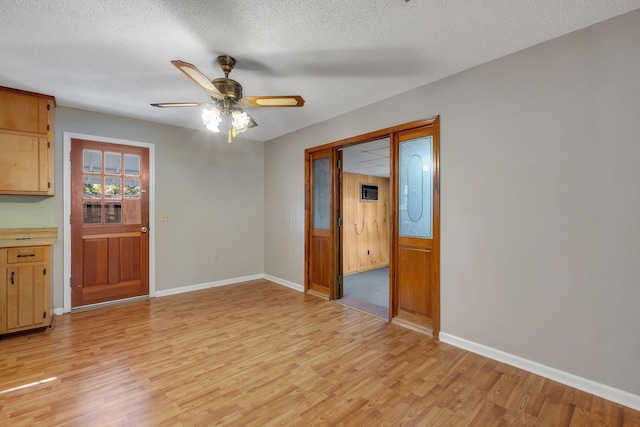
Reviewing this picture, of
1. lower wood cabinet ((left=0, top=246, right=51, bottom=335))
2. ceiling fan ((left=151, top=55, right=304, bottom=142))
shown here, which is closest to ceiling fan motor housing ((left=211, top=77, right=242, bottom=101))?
ceiling fan ((left=151, top=55, right=304, bottom=142))

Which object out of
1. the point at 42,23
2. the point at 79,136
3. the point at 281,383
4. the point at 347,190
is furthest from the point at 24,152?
the point at 347,190

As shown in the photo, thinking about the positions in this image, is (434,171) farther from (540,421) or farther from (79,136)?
(79,136)

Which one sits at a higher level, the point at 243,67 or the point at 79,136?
the point at 243,67

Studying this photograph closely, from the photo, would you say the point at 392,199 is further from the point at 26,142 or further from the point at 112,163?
the point at 26,142

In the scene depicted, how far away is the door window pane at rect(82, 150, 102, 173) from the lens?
364cm

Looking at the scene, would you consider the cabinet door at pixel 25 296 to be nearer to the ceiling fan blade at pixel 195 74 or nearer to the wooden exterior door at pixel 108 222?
the wooden exterior door at pixel 108 222

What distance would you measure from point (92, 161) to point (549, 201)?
5.14m

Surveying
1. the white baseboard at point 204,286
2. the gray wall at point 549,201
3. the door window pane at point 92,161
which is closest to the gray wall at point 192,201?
the white baseboard at point 204,286

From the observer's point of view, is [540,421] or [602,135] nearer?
[540,421]

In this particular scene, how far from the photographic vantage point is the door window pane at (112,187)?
12.4ft

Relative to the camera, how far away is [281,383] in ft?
6.77

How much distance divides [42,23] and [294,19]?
1785mm

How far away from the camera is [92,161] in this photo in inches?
145

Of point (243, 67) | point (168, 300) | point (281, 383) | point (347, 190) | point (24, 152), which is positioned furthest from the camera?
point (347, 190)
